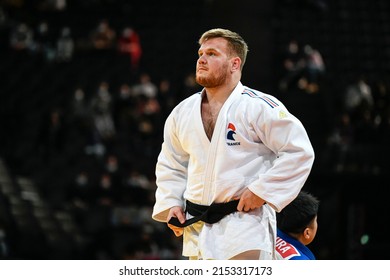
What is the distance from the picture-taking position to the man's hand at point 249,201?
15.9 feet

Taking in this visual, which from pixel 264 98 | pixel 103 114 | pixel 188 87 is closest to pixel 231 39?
pixel 264 98

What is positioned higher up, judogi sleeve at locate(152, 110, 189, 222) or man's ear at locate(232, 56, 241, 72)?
man's ear at locate(232, 56, 241, 72)

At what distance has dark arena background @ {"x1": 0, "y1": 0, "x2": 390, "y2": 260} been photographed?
13.4 m

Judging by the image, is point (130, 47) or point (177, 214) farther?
point (130, 47)

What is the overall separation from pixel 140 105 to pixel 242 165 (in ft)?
39.9

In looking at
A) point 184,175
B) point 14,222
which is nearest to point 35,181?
point 14,222

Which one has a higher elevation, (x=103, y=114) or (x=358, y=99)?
(x=358, y=99)

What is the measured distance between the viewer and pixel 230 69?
5109 mm

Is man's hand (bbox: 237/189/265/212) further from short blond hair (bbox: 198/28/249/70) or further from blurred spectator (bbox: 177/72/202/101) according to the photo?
blurred spectator (bbox: 177/72/202/101)

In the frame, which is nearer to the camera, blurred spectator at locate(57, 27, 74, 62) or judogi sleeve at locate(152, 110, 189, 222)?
judogi sleeve at locate(152, 110, 189, 222)

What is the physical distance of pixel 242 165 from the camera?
16.3 feet

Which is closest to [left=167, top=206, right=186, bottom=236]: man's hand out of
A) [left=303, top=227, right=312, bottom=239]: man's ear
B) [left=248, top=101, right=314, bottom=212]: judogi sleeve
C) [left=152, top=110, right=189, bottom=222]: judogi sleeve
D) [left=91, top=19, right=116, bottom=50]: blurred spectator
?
[left=152, top=110, right=189, bottom=222]: judogi sleeve

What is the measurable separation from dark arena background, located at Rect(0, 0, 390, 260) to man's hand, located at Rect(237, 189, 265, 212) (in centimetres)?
593

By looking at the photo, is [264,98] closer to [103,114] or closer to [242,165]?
[242,165]
